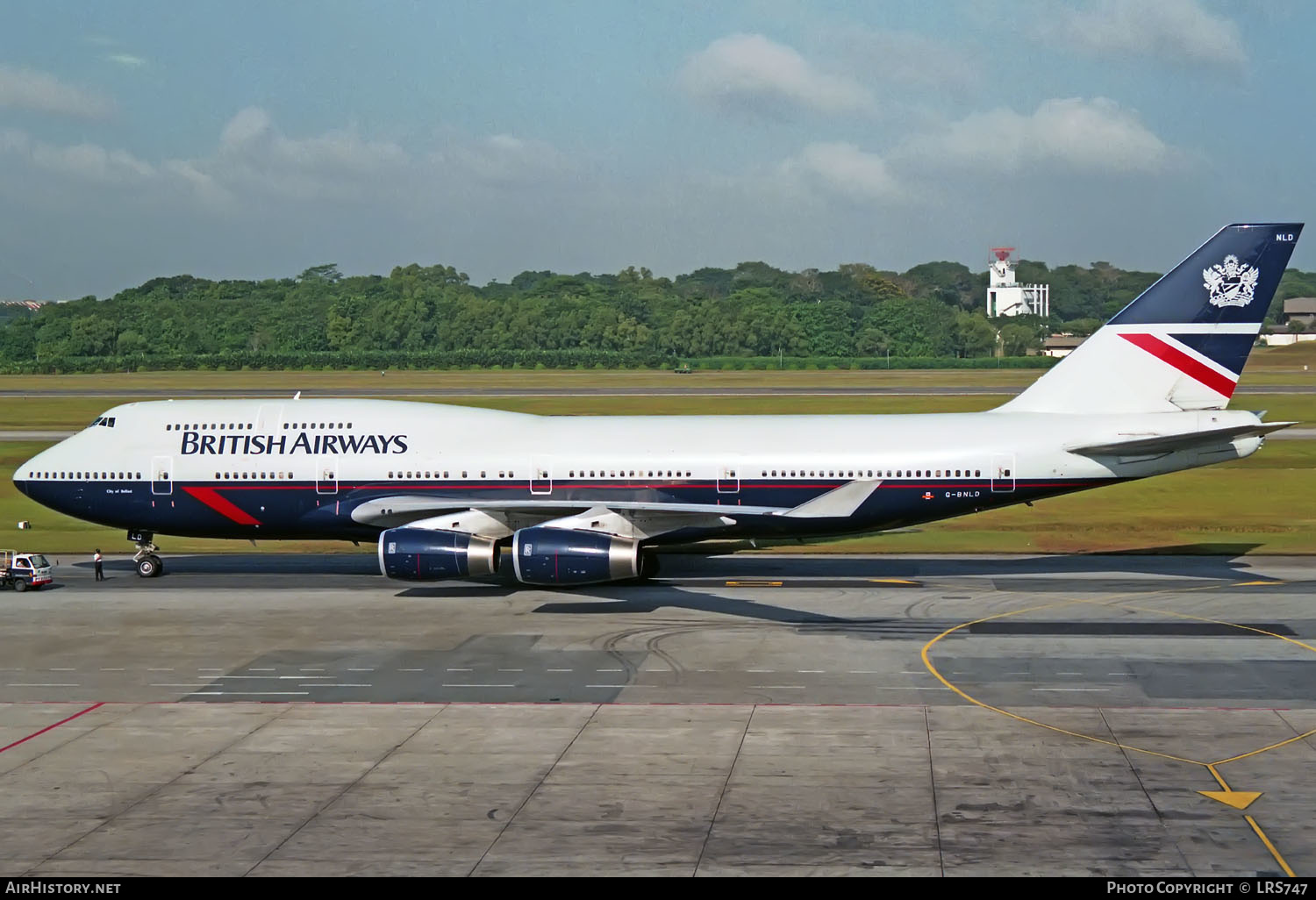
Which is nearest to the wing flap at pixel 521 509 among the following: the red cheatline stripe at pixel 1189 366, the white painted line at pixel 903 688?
the white painted line at pixel 903 688

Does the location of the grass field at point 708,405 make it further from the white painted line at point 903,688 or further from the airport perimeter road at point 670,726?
the white painted line at point 903,688

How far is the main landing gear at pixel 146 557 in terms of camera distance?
4266 centimetres

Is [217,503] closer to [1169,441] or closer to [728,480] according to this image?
[728,480]

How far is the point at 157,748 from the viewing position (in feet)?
79.6

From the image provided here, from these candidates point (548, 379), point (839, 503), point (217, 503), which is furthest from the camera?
point (548, 379)

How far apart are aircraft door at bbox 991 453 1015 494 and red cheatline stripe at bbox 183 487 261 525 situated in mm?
22069

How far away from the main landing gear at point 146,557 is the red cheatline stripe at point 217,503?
291 cm

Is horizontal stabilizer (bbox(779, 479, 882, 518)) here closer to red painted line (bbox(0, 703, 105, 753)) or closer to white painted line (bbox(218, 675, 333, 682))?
white painted line (bbox(218, 675, 333, 682))

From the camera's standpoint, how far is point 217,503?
41.2 m

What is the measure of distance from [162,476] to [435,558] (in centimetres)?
1035

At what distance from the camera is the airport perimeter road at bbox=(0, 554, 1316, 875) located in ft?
62.6

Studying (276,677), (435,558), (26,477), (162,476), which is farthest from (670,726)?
(26,477)
